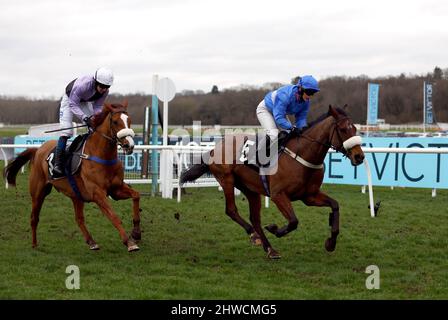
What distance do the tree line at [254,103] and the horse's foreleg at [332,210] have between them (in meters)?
37.2

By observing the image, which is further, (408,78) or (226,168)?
(408,78)

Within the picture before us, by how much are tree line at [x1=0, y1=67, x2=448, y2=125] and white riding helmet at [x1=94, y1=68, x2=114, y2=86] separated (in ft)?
122

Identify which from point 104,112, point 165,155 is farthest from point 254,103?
point 104,112

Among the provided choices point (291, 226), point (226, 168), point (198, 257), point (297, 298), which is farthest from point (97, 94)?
point (297, 298)

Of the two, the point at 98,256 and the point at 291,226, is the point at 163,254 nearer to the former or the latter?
the point at 98,256

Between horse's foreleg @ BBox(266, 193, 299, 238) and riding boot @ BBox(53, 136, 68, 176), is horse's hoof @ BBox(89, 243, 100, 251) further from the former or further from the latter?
horse's foreleg @ BBox(266, 193, 299, 238)

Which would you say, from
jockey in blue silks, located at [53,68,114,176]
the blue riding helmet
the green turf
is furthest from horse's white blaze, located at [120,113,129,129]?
the blue riding helmet

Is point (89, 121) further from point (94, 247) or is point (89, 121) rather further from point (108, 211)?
point (94, 247)

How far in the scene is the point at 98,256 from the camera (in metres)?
6.78

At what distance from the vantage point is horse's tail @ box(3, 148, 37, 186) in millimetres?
8188

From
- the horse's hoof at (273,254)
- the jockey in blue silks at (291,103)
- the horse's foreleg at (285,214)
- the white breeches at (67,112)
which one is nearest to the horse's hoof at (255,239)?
the horse's hoof at (273,254)

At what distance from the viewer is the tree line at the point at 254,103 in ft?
161

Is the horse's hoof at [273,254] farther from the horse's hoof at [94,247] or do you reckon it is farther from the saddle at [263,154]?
the horse's hoof at [94,247]

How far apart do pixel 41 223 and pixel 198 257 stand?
10.7 feet
